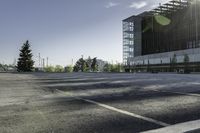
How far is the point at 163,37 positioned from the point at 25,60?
159ft

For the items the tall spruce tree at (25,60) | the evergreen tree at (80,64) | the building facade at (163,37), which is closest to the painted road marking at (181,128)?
the building facade at (163,37)

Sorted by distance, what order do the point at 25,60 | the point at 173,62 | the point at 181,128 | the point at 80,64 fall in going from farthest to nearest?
the point at 80,64 < the point at 25,60 < the point at 173,62 < the point at 181,128

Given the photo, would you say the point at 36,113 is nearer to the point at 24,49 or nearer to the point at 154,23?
the point at 24,49

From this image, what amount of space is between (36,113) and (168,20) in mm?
94551

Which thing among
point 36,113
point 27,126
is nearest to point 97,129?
point 27,126

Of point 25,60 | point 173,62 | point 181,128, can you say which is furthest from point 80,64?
point 181,128

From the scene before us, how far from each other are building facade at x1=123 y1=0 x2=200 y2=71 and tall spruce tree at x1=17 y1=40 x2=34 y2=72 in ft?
126

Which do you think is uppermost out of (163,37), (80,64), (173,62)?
(163,37)

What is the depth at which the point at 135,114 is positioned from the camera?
6.39 m

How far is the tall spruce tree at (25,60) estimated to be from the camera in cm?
9462

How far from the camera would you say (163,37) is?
10081cm

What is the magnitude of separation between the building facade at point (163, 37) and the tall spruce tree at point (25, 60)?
126 feet

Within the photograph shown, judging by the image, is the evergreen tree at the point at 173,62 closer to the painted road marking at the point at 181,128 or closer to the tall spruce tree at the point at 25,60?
the tall spruce tree at the point at 25,60

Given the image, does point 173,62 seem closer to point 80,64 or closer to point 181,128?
point 80,64
